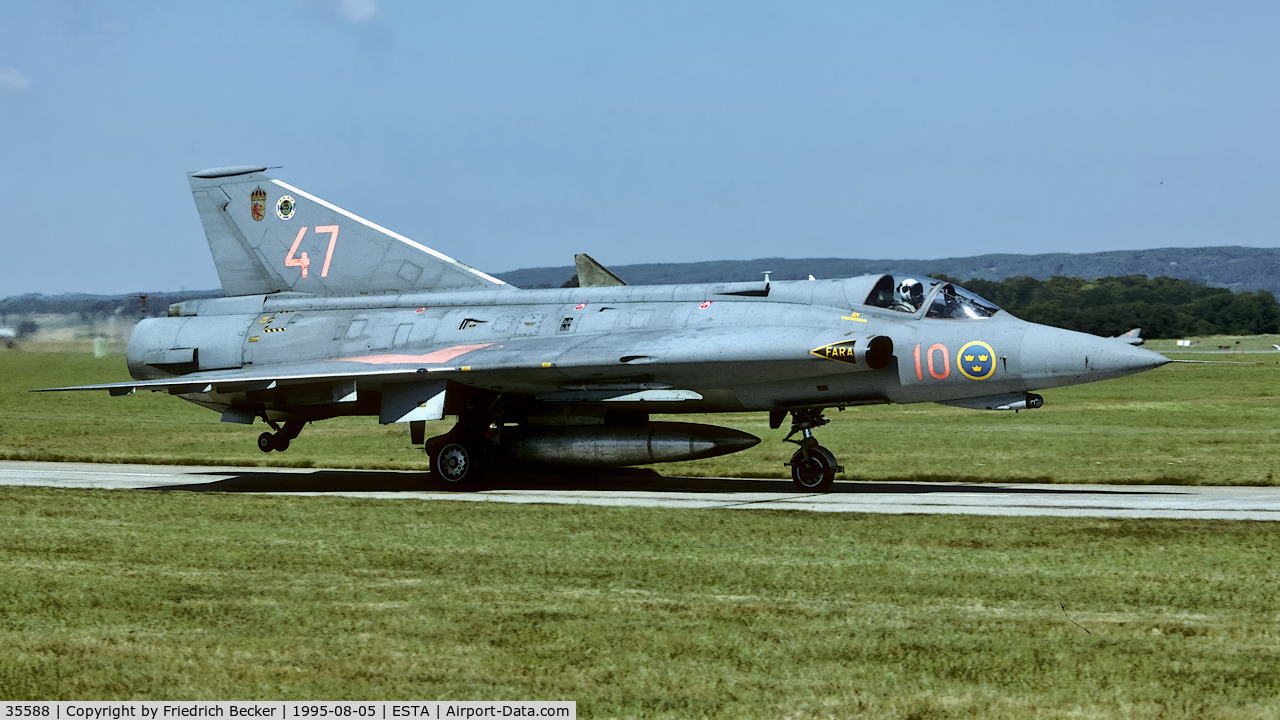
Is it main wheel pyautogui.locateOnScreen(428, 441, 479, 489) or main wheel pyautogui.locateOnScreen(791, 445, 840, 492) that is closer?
main wheel pyautogui.locateOnScreen(791, 445, 840, 492)

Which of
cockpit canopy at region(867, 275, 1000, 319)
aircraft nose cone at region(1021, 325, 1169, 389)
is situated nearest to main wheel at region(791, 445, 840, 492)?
cockpit canopy at region(867, 275, 1000, 319)

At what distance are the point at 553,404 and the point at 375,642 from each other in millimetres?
11009

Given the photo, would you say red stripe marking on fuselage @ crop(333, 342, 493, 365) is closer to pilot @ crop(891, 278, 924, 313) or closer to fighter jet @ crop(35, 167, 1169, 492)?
fighter jet @ crop(35, 167, 1169, 492)

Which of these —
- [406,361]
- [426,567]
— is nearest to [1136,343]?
[406,361]

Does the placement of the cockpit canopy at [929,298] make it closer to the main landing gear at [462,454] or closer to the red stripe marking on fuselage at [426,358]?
the red stripe marking on fuselage at [426,358]

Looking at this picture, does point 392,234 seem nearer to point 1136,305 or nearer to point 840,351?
point 840,351

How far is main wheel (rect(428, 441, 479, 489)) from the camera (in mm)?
18281

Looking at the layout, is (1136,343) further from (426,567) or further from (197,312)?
(197,312)

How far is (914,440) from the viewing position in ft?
80.8

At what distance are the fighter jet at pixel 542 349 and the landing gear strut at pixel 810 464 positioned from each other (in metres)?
0.02

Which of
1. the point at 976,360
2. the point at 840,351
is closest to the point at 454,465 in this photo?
the point at 840,351

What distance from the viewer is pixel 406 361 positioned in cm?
1808

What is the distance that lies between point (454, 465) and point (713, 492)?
3719 mm

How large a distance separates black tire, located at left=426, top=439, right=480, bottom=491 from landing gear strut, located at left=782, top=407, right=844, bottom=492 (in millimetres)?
4423
